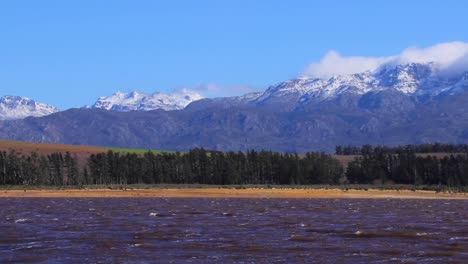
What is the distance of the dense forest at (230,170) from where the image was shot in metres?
160

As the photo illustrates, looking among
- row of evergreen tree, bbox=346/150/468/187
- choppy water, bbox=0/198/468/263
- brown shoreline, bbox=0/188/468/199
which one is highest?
row of evergreen tree, bbox=346/150/468/187

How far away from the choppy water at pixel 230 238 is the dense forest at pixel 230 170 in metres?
103

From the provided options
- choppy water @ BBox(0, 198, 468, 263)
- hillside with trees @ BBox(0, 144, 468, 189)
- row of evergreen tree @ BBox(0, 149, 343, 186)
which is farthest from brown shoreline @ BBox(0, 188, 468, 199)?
choppy water @ BBox(0, 198, 468, 263)

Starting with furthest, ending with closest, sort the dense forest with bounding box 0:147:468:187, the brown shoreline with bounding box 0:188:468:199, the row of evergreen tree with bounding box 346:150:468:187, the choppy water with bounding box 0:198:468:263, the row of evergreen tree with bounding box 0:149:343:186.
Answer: the row of evergreen tree with bounding box 0:149:343:186 < the row of evergreen tree with bounding box 346:150:468:187 < the dense forest with bounding box 0:147:468:187 < the brown shoreline with bounding box 0:188:468:199 < the choppy water with bounding box 0:198:468:263

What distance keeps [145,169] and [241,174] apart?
63.0 feet

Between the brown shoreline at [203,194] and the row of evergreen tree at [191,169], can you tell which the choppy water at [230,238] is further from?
the row of evergreen tree at [191,169]

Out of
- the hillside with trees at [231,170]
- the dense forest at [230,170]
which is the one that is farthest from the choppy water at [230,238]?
the hillside with trees at [231,170]

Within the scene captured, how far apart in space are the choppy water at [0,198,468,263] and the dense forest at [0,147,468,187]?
102683 mm

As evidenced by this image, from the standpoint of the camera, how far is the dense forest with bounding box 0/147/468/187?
527ft

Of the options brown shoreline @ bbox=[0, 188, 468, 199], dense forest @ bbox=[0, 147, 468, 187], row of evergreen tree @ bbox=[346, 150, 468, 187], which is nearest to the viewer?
brown shoreline @ bbox=[0, 188, 468, 199]

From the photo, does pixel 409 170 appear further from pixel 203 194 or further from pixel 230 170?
pixel 203 194

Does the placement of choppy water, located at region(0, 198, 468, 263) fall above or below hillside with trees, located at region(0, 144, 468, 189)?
below

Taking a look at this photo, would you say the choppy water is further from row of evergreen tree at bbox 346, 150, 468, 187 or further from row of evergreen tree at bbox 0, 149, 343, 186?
row of evergreen tree at bbox 0, 149, 343, 186

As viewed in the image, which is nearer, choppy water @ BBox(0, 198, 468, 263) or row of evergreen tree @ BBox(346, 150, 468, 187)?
choppy water @ BBox(0, 198, 468, 263)
